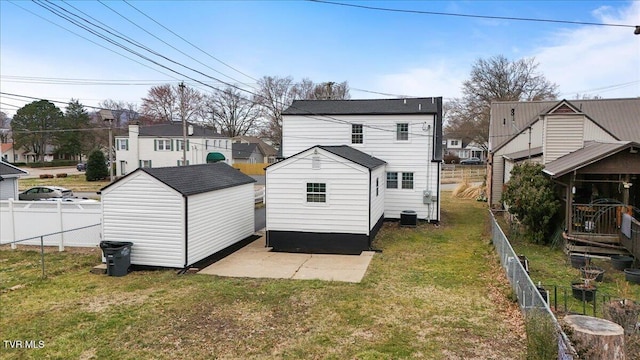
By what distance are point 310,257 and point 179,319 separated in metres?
6.07

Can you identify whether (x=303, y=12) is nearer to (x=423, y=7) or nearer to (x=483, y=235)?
(x=423, y=7)

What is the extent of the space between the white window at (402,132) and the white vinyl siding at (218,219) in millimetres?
7582

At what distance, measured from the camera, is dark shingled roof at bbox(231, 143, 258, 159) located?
5512 centimetres

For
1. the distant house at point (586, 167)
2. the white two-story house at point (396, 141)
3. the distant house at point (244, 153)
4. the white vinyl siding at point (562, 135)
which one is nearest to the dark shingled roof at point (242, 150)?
the distant house at point (244, 153)

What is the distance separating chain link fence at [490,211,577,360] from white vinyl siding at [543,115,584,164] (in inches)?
231

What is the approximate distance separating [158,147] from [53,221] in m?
29.5

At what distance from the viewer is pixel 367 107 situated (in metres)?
21.0

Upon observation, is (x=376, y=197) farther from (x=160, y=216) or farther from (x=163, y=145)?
(x=163, y=145)

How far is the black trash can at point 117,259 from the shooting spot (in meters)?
11.5

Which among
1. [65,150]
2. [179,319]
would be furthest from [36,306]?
[65,150]

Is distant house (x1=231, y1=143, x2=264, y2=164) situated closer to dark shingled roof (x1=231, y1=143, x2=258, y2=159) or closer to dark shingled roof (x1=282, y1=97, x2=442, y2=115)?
dark shingled roof (x1=231, y1=143, x2=258, y2=159)

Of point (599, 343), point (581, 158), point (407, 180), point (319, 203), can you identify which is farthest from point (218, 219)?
point (581, 158)

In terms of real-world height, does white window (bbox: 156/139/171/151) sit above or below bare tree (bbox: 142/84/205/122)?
below

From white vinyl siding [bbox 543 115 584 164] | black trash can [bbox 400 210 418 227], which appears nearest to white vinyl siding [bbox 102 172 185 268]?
black trash can [bbox 400 210 418 227]
